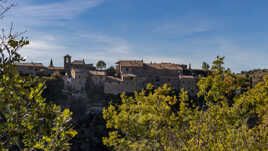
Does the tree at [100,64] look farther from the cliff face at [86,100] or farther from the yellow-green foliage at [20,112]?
A: the yellow-green foliage at [20,112]

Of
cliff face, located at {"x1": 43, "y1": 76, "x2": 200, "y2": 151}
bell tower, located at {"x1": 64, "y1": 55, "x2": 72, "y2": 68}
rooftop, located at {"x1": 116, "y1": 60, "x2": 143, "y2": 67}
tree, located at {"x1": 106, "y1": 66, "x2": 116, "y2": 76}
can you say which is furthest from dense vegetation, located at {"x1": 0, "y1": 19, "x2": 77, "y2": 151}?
tree, located at {"x1": 106, "y1": 66, "x2": 116, "y2": 76}

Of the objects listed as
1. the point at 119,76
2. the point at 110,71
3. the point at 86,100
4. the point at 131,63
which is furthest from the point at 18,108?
the point at 110,71

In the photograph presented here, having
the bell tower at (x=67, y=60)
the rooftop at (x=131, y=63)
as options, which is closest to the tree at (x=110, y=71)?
the rooftop at (x=131, y=63)

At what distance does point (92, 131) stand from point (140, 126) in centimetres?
3781

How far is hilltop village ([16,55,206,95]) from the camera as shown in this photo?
165 ft

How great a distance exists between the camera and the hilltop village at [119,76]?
1983 inches

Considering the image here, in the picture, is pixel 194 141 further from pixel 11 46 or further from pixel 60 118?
pixel 11 46

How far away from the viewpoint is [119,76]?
58844mm

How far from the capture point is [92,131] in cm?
4697

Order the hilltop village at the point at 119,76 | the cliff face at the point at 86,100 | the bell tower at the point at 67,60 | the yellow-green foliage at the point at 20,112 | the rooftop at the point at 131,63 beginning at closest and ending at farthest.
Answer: the yellow-green foliage at the point at 20,112 < the cliff face at the point at 86,100 < the hilltop village at the point at 119,76 < the rooftop at the point at 131,63 < the bell tower at the point at 67,60

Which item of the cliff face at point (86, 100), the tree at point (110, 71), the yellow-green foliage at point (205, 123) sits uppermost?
the tree at point (110, 71)

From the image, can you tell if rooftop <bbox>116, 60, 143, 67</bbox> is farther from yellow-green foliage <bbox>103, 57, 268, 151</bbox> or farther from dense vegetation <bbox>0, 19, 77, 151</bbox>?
dense vegetation <bbox>0, 19, 77, 151</bbox>

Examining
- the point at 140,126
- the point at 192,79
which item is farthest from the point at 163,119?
the point at 192,79

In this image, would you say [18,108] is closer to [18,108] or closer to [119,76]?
[18,108]
